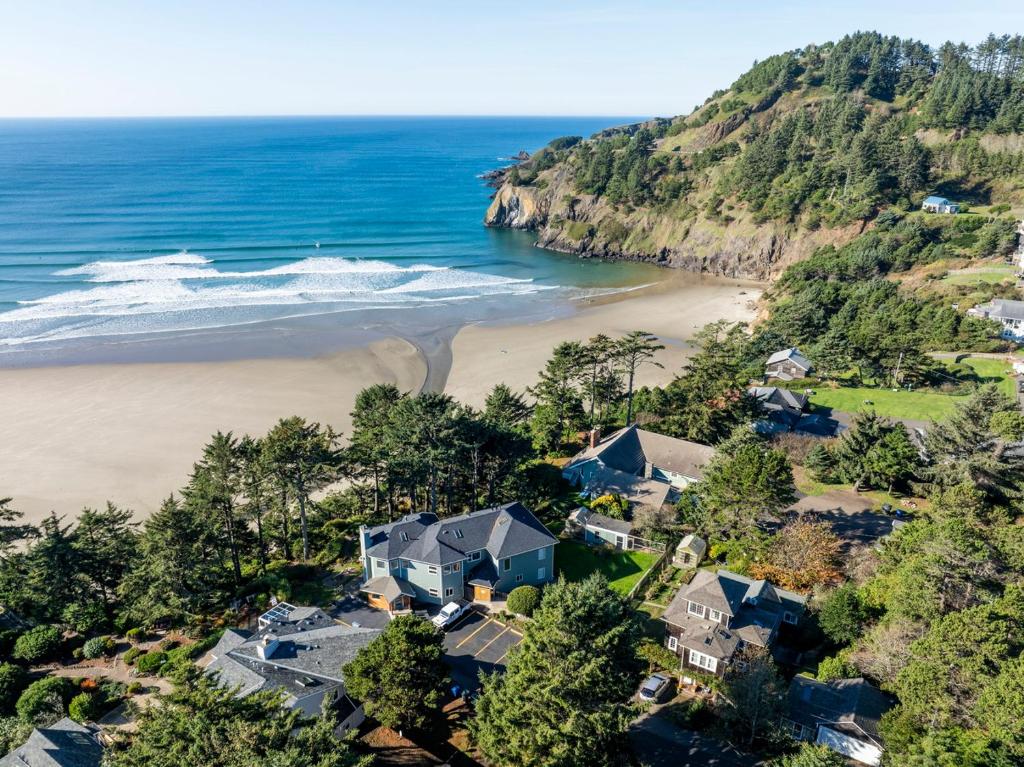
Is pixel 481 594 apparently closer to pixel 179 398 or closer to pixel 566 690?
pixel 566 690

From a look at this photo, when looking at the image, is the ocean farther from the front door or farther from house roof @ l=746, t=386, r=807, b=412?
the front door

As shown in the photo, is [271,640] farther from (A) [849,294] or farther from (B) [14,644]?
(A) [849,294]

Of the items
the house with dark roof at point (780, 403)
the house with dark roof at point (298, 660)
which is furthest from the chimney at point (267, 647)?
the house with dark roof at point (780, 403)

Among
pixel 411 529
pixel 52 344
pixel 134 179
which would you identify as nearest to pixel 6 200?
pixel 134 179

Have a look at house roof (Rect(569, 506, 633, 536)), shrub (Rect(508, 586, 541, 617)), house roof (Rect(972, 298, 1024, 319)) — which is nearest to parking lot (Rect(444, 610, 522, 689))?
shrub (Rect(508, 586, 541, 617))

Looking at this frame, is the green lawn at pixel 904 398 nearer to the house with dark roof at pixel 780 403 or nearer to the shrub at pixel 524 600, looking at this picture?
the house with dark roof at pixel 780 403

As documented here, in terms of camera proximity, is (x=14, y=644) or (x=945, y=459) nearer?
(x=14, y=644)

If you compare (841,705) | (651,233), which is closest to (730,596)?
(841,705)
